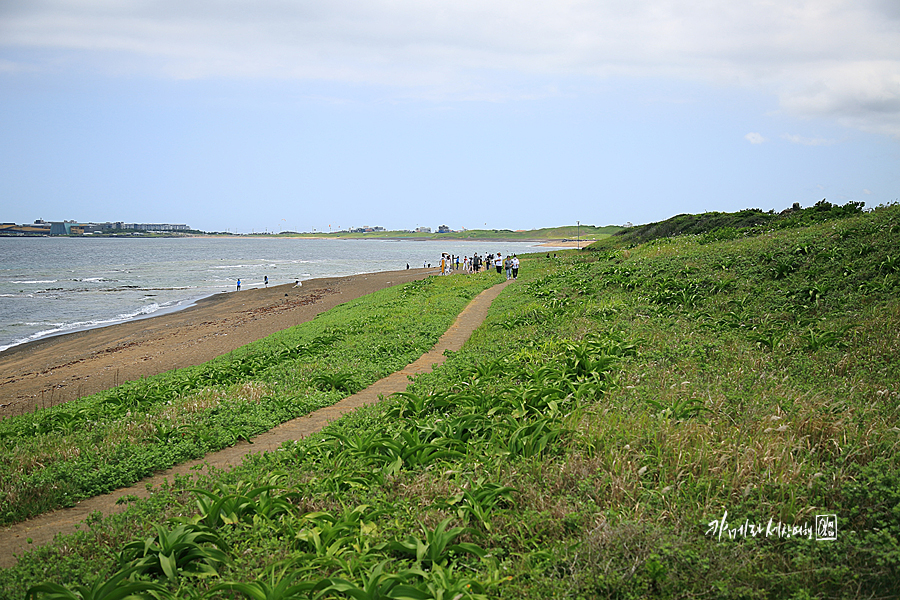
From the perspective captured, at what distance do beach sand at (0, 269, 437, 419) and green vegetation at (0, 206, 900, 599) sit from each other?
7629mm

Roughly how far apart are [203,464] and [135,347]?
712 inches

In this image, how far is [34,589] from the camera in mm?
3818

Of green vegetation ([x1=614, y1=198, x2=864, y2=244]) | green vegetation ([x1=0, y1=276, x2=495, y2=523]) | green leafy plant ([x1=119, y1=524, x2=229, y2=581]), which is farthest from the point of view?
green vegetation ([x1=614, y1=198, x2=864, y2=244])

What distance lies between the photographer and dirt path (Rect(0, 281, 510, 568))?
5.30m

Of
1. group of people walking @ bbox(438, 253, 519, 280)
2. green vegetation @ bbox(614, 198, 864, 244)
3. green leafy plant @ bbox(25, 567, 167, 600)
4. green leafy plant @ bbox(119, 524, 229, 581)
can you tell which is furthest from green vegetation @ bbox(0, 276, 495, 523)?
group of people walking @ bbox(438, 253, 519, 280)

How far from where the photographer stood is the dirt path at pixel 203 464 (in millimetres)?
5301

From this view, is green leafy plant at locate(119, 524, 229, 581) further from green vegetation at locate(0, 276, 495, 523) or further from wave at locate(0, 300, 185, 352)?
wave at locate(0, 300, 185, 352)

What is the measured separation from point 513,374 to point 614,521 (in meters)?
4.43

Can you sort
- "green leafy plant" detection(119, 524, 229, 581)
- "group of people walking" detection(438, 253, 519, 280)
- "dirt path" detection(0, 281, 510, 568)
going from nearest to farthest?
"green leafy plant" detection(119, 524, 229, 581) < "dirt path" detection(0, 281, 510, 568) < "group of people walking" detection(438, 253, 519, 280)

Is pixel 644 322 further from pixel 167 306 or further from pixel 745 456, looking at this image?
pixel 167 306

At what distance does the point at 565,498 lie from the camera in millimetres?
4609

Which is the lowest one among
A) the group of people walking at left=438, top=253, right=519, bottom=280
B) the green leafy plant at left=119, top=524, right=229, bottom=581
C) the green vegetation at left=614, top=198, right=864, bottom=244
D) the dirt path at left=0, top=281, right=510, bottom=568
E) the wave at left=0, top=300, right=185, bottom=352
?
the wave at left=0, top=300, right=185, bottom=352

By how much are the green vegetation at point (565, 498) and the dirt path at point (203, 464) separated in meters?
0.61

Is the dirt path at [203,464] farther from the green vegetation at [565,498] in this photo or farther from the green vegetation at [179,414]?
the green vegetation at [565,498]
